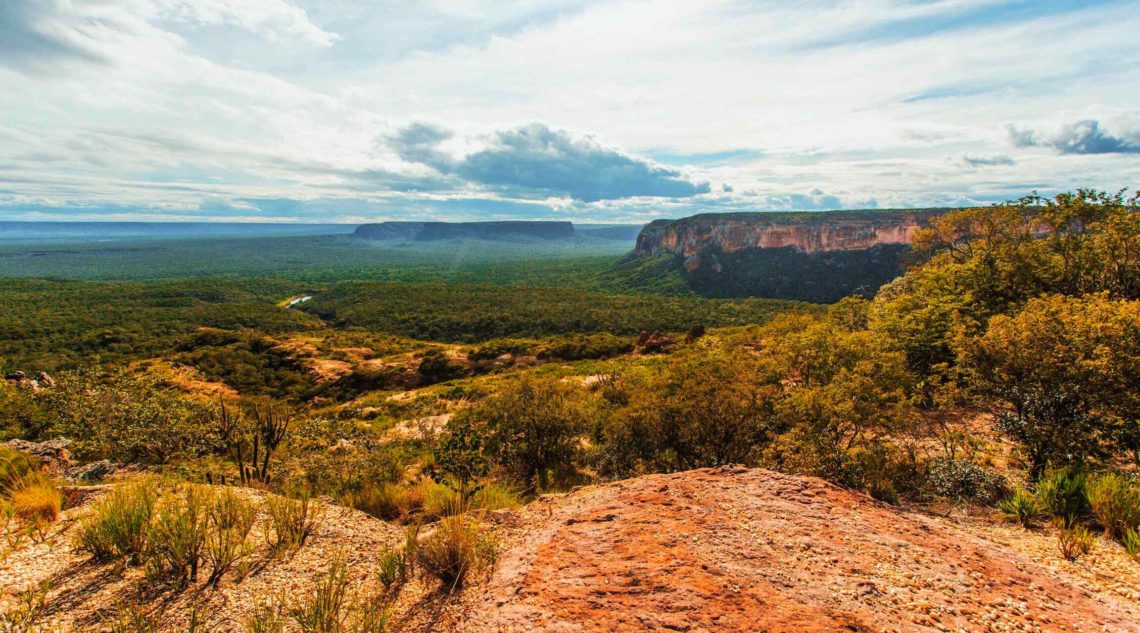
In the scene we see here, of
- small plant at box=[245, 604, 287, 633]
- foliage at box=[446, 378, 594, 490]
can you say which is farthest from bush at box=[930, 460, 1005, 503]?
small plant at box=[245, 604, 287, 633]

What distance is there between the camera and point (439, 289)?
434 ft

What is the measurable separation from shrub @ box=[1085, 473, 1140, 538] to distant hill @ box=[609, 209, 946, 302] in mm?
122130

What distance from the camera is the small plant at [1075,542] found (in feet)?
21.1

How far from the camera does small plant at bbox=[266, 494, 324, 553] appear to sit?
6441 millimetres

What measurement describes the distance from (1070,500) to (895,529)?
4.04 metres

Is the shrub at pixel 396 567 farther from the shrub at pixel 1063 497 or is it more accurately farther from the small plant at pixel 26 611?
the shrub at pixel 1063 497

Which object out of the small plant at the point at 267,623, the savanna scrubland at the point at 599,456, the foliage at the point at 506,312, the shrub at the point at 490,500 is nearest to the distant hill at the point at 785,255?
the foliage at the point at 506,312

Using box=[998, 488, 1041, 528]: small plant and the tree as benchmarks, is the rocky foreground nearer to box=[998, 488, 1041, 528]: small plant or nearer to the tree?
box=[998, 488, 1041, 528]: small plant

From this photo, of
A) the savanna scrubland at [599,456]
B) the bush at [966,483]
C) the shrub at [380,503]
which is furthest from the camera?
the bush at [966,483]

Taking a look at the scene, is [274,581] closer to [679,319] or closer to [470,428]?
[470,428]

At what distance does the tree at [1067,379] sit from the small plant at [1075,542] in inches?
140

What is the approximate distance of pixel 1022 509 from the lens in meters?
7.94

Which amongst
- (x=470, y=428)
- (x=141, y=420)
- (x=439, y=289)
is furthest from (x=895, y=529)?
(x=439, y=289)

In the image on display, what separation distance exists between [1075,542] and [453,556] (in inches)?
354
